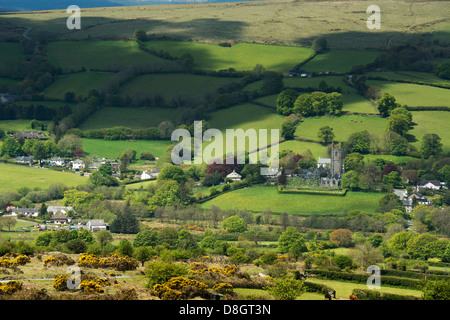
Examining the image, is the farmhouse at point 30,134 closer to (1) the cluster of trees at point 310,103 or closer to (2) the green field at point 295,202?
(1) the cluster of trees at point 310,103

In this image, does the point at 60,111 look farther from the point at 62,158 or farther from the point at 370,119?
the point at 370,119

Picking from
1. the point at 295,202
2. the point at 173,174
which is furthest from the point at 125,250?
the point at 173,174

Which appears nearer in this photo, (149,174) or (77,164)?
(149,174)

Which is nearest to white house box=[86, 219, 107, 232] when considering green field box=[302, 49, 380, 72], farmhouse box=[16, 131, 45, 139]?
farmhouse box=[16, 131, 45, 139]

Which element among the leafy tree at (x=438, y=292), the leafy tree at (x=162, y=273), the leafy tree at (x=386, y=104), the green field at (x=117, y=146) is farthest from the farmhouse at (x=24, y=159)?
the leafy tree at (x=438, y=292)

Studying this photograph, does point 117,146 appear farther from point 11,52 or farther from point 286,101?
point 11,52
